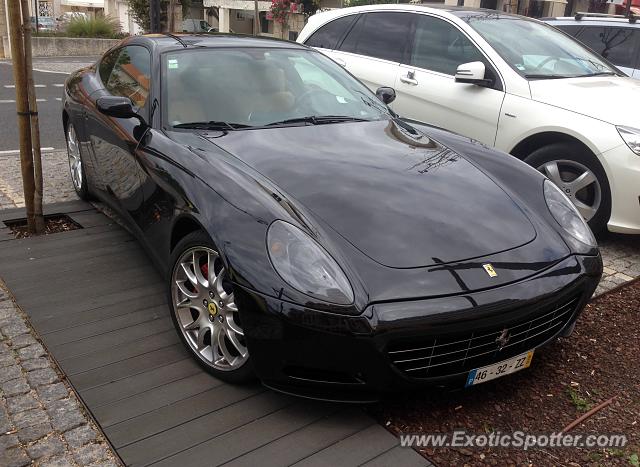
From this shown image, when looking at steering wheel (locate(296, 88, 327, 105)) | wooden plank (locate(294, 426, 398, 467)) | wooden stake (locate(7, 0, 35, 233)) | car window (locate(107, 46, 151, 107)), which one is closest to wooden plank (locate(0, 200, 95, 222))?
wooden stake (locate(7, 0, 35, 233))

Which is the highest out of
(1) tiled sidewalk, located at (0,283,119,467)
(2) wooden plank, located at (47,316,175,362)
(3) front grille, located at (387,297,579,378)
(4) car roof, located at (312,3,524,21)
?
(4) car roof, located at (312,3,524,21)

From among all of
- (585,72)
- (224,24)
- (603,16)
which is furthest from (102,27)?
(585,72)

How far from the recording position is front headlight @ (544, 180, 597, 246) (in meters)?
2.90

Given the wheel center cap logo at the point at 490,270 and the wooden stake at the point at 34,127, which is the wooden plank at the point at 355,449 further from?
the wooden stake at the point at 34,127

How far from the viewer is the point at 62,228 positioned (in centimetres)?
455

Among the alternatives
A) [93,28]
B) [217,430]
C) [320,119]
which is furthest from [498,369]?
[93,28]

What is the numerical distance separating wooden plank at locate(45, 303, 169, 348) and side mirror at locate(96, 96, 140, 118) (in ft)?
3.62

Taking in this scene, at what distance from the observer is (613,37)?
7246 mm

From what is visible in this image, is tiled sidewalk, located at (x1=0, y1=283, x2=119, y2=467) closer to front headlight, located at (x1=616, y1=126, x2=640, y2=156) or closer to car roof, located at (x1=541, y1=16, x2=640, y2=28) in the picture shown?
front headlight, located at (x1=616, y1=126, x2=640, y2=156)

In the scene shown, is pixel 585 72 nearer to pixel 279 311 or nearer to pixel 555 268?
pixel 555 268

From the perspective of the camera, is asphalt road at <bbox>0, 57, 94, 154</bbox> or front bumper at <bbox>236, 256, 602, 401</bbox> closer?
front bumper at <bbox>236, 256, 602, 401</bbox>

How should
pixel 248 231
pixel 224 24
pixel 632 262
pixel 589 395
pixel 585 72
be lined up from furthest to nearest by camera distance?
pixel 224 24
pixel 585 72
pixel 632 262
pixel 589 395
pixel 248 231

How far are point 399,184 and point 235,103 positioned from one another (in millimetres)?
1171

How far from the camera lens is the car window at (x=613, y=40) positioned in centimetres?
713
